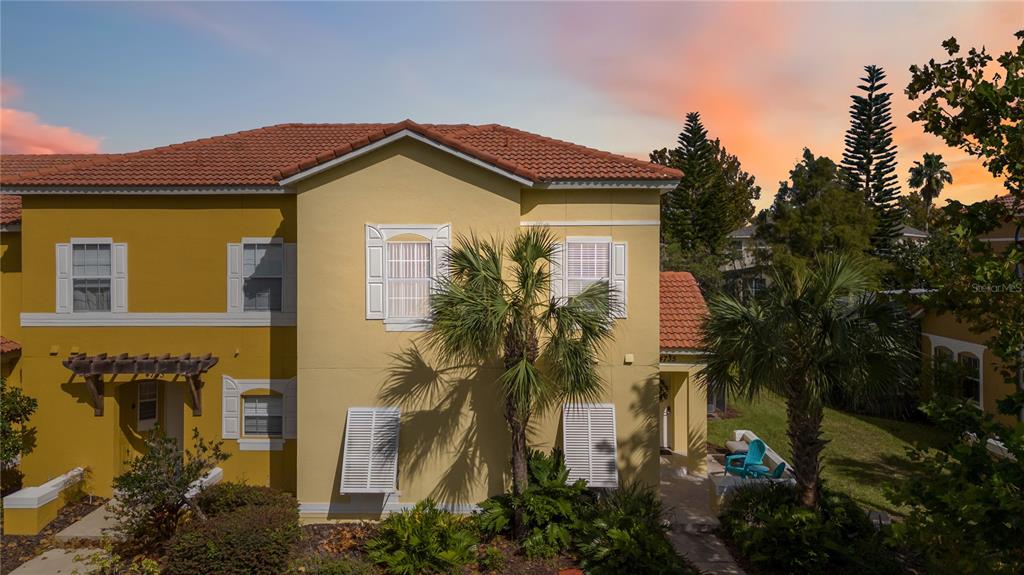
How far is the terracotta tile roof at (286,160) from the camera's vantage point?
35.9 feet

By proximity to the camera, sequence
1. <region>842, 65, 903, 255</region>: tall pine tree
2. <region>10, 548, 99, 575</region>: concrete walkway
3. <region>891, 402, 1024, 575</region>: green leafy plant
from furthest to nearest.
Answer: <region>842, 65, 903, 255</region>: tall pine tree, <region>10, 548, 99, 575</region>: concrete walkway, <region>891, 402, 1024, 575</region>: green leafy plant

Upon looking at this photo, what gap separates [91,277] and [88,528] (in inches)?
208

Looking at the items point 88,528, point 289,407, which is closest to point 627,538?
point 289,407

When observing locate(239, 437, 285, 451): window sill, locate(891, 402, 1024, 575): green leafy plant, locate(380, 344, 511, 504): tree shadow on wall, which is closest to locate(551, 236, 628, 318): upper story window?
locate(380, 344, 511, 504): tree shadow on wall

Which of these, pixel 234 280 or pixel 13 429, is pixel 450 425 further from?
pixel 13 429

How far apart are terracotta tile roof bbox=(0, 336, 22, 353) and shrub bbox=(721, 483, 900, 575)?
51.2 feet

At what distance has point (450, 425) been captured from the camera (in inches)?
440

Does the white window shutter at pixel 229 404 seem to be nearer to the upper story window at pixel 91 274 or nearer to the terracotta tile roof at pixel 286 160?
the upper story window at pixel 91 274

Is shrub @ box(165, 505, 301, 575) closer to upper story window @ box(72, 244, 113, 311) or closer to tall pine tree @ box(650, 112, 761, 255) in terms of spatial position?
upper story window @ box(72, 244, 113, 311)

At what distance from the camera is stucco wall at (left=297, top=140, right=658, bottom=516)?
437 inches

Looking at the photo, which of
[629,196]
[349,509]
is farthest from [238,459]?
[629,196]

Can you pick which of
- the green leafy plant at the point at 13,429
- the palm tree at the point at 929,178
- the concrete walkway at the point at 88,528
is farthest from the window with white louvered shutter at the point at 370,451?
the palm tree at the point at 929,178

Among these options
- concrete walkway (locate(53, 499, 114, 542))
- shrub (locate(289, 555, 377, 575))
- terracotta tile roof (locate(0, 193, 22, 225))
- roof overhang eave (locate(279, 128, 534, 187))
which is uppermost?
roof overhang eave (locate(279, 128, 534, 187))

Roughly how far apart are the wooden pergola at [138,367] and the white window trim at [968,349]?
21.7 meters
